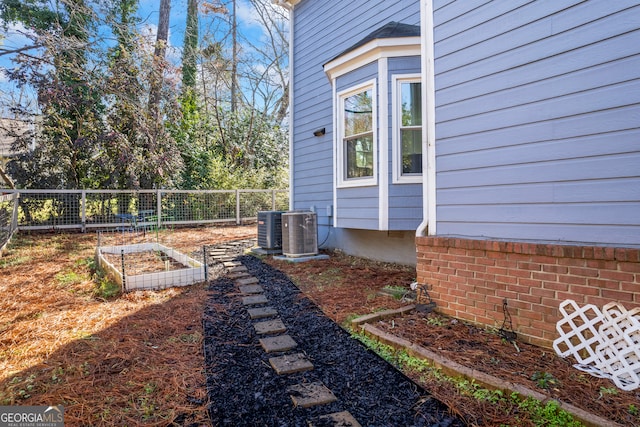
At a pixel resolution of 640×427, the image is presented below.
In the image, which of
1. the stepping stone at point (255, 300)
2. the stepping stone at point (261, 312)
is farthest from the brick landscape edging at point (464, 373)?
the stepping stone at point (255, 300)

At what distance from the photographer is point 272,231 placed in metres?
6.58

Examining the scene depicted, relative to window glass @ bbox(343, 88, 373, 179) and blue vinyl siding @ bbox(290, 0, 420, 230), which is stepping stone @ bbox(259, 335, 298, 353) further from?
window glass @ bbox(343, 88, 373, 179)

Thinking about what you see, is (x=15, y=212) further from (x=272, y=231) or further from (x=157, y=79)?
(x=272, y=231)

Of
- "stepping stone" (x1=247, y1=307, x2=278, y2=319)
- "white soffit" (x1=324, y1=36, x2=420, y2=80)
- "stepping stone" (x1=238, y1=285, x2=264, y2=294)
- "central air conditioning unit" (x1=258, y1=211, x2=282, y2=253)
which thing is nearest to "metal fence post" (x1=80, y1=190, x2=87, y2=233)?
"central air conditioning unit" (x1=258, y1=211, x2=282, y2=253)

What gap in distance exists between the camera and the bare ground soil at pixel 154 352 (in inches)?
76.8

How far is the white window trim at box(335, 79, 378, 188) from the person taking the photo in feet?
16.4

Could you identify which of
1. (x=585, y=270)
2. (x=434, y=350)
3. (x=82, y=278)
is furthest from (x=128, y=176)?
(x=585, y=270)

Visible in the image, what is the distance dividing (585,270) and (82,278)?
5874 mm

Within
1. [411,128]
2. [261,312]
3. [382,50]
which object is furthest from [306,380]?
[382,50]

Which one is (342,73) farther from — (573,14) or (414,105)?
(573,14)

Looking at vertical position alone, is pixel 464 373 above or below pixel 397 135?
below

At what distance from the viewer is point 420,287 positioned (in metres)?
3.45

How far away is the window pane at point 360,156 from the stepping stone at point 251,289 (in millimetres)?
2329

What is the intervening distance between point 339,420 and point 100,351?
201 cm
